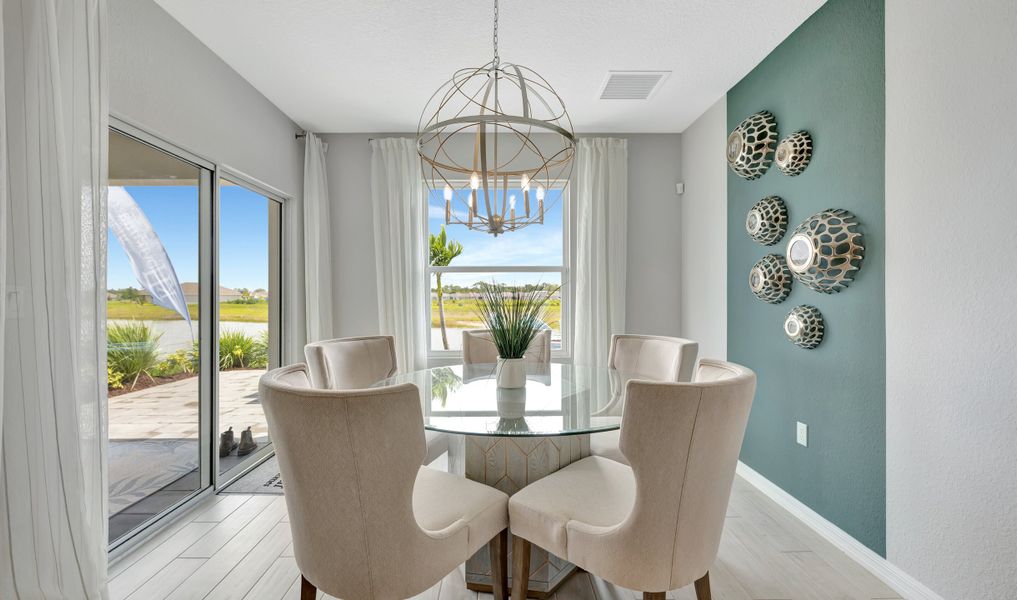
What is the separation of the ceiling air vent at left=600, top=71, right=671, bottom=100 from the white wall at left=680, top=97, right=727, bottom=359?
0.56m

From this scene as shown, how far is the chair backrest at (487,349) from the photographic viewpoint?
2.89 meters

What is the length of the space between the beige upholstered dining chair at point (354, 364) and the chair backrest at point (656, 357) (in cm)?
110

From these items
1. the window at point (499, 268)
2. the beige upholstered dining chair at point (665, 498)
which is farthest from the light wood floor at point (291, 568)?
the window at point (499, 268)

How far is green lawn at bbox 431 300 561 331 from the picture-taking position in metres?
3.99

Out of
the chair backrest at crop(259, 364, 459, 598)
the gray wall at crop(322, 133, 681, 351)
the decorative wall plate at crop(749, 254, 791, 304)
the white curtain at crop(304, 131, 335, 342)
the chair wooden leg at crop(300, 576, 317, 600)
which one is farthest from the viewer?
the gray wall at crop(322, 133, 681, 351)

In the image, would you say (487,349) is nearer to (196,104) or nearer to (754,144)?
(754,144)

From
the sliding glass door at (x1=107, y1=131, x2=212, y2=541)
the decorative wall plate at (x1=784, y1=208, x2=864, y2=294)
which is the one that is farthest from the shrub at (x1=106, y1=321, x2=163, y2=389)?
the decorative wall plate at (x1=784, y1=208, x2=864, y2=294)

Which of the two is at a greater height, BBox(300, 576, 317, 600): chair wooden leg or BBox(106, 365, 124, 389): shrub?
BBox(106, 365, 124, 389): shrub

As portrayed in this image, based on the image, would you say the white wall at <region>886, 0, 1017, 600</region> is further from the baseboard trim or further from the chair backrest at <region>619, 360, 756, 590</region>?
the chair backrest at <region>619, 360, 756, 590</region>

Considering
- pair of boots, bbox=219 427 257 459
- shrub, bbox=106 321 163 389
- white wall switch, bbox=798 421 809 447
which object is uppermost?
shrub, bbox=106 321 163 389

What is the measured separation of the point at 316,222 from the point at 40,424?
94.9 inches

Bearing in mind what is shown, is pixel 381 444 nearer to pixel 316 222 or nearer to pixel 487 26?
pixel 487 26

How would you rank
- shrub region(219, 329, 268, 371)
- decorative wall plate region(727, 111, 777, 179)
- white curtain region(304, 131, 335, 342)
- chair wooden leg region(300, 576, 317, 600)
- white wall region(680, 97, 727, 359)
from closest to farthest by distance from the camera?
chair wooden leg region(300, 576, 317, 600) < decorative wall plate region(727, 111, 777, 179) < shrub region(219, 329, 268, 371) < white wall region(680, 97, 727, 359) < white curtain region(304, 131, 335, 342)

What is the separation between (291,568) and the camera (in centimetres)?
190
